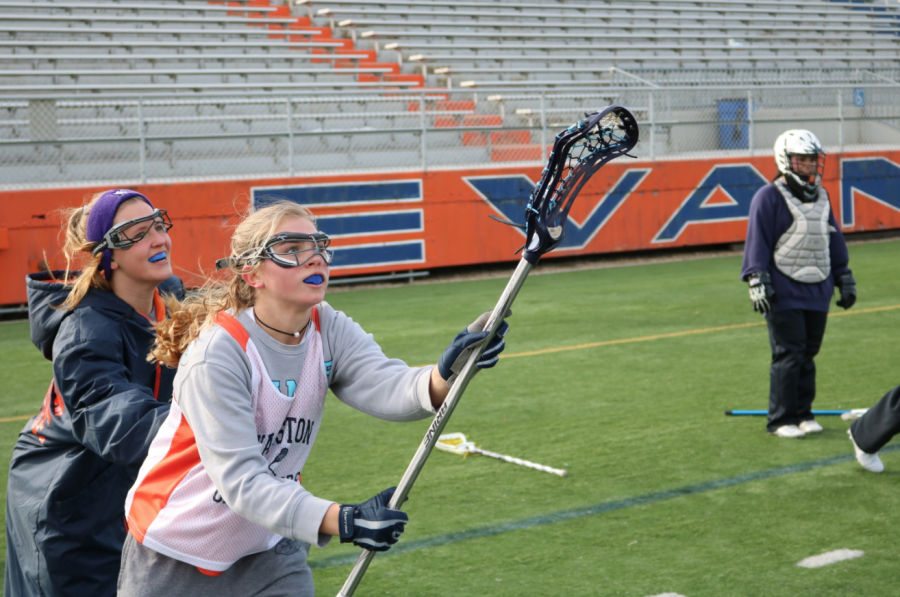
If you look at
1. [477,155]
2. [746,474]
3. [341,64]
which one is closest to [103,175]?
[477,155]

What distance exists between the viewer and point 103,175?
12805mm

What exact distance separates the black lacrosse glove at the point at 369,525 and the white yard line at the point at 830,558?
2.79m

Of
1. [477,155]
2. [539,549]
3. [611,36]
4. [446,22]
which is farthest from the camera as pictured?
[611,36]

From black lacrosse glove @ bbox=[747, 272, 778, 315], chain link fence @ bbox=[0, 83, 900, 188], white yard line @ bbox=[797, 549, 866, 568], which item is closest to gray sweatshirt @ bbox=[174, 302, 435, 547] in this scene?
white yard line @ bbox=[797, 549, 866, 568]

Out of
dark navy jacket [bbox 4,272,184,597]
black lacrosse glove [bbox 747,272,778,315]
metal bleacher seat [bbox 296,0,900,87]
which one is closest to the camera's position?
dark navy jacket [bbox 4,272,184,597]

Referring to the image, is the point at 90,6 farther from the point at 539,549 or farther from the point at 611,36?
the point at 539,549

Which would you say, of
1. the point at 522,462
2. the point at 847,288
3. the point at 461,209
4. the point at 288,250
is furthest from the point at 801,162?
the point at 461,209

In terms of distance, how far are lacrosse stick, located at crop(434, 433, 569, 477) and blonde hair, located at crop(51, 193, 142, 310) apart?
317cm

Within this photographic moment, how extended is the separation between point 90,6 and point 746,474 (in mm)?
15767

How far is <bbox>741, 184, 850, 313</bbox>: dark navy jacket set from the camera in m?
6.17

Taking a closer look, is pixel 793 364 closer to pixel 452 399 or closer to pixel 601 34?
pixel 452 399

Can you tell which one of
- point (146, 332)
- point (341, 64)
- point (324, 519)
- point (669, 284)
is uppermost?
point (341, 64)

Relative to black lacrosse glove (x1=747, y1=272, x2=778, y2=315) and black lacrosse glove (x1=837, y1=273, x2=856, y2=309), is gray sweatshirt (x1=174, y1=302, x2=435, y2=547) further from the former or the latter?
black lacrosse glove (x1=837, y1=273, x2=856, y2=309)

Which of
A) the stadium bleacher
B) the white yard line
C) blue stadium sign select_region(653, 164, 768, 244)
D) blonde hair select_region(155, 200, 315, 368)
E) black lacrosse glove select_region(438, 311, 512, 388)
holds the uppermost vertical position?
the stadium bleacher
